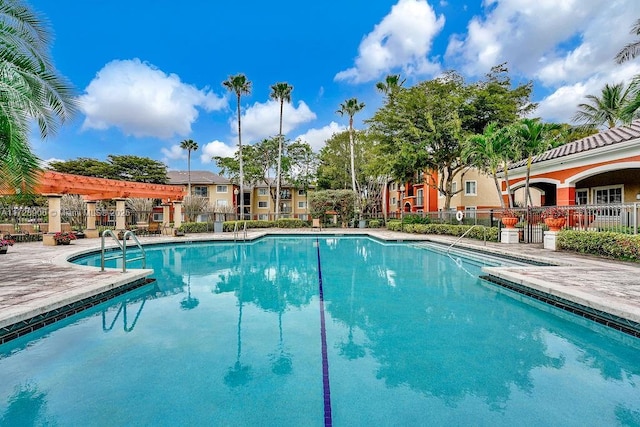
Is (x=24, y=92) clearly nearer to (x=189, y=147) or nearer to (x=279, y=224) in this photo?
(x=279, y=224)

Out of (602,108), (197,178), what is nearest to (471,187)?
(602,108)

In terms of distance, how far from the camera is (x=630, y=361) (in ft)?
13.0

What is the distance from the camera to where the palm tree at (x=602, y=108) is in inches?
1153

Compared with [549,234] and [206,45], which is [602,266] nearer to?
[549,234]

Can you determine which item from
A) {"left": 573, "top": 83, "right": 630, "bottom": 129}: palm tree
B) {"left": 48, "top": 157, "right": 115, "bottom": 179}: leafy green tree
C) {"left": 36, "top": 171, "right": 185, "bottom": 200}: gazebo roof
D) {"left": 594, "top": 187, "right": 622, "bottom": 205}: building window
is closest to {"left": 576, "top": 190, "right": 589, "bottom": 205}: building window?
{"left": 594, "top": 187, "right": 622, "bottom": 205}: building window

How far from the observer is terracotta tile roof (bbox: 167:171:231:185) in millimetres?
45184

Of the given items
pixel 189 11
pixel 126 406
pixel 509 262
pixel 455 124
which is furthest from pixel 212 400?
pixel 455 124

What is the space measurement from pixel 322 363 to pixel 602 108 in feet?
124

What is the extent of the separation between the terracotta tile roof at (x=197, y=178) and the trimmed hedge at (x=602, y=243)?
40.3 meters

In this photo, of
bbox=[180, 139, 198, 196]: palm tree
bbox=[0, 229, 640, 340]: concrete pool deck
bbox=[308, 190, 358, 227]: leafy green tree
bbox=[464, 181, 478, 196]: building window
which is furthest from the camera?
bbox=[180, 139, 198, 196]: palm tree

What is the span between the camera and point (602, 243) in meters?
10.1

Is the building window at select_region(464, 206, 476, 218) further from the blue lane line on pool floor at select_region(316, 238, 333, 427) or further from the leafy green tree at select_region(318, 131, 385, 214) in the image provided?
the blue lane line on pool floor at select_region(316, 238, 333, 427)

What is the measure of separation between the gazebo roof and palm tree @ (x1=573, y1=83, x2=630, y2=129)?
35.8 m

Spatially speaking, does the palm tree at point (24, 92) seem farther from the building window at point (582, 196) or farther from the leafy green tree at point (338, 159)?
the leafy green tree at point (338, 159)
